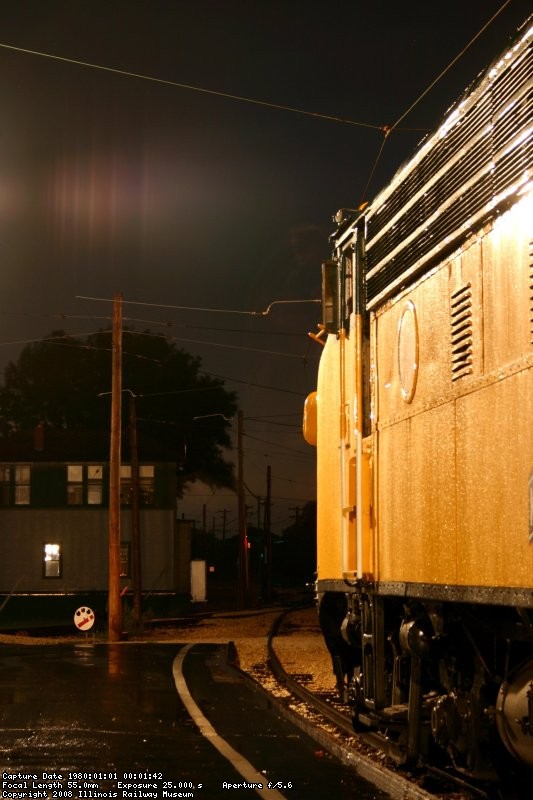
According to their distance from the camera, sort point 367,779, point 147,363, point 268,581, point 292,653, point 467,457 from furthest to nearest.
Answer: point 147,363, point 268,581, point 292,653, point 367,779, point 467,457

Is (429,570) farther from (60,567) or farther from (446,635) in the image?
(60,567)

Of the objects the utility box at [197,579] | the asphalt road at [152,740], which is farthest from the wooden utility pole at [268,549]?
the asphalt road at [152,740]

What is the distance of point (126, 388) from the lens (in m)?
72.5

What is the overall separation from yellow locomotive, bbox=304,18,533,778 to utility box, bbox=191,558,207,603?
44342mm

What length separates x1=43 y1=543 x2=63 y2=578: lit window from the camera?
158 feet

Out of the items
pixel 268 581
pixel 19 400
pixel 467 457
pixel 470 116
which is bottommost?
pixel 268 581

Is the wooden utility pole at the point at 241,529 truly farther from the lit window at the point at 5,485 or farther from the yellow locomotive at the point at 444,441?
the yellow locomotive at the point at 444,441

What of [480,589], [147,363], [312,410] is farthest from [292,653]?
[147,363]

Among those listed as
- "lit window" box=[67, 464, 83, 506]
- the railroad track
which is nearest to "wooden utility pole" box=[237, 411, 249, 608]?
"lit window" box=[67, 464, 83, 506]

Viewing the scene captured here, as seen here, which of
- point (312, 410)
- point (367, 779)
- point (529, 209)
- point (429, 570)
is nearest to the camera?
point (529, 209)

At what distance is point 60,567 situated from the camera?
4825 cm

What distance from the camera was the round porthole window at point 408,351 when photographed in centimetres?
823

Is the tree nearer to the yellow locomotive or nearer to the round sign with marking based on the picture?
the round sign with marking

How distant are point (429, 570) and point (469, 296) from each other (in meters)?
1.84
